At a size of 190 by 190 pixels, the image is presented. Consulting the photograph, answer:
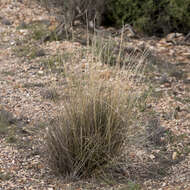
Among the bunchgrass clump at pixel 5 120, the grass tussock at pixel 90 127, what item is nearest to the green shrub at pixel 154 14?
the bunchgrass clump at pixel 5 120

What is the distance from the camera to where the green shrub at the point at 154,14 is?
7.48 metres

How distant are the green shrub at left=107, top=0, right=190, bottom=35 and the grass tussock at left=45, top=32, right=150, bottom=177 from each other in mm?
4096

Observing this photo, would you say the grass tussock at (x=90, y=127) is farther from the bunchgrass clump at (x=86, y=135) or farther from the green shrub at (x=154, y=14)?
the green shrub at (x=154, y=14)

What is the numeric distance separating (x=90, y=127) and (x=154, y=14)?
4.78 meters

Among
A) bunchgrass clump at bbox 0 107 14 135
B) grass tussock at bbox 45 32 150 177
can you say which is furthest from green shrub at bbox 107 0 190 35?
grass tussock at bbox 45 32 150 177

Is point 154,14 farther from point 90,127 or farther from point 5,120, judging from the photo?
point 90,127

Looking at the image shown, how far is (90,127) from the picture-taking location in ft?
11.7

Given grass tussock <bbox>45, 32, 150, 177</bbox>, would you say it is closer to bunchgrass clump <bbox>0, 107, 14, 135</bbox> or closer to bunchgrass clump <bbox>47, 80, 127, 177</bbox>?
bunchgrass clump <bbox>47, 80, 127, 177</bbox>

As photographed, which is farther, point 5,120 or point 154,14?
point 154,14

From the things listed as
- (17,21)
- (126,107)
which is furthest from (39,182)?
(17,21)

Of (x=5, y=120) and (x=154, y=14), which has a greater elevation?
(x=154, y=14)

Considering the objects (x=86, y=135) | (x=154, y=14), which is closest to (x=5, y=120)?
(x=86, y=135)

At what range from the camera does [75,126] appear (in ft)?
11.7

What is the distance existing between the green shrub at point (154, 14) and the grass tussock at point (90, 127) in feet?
13.4
